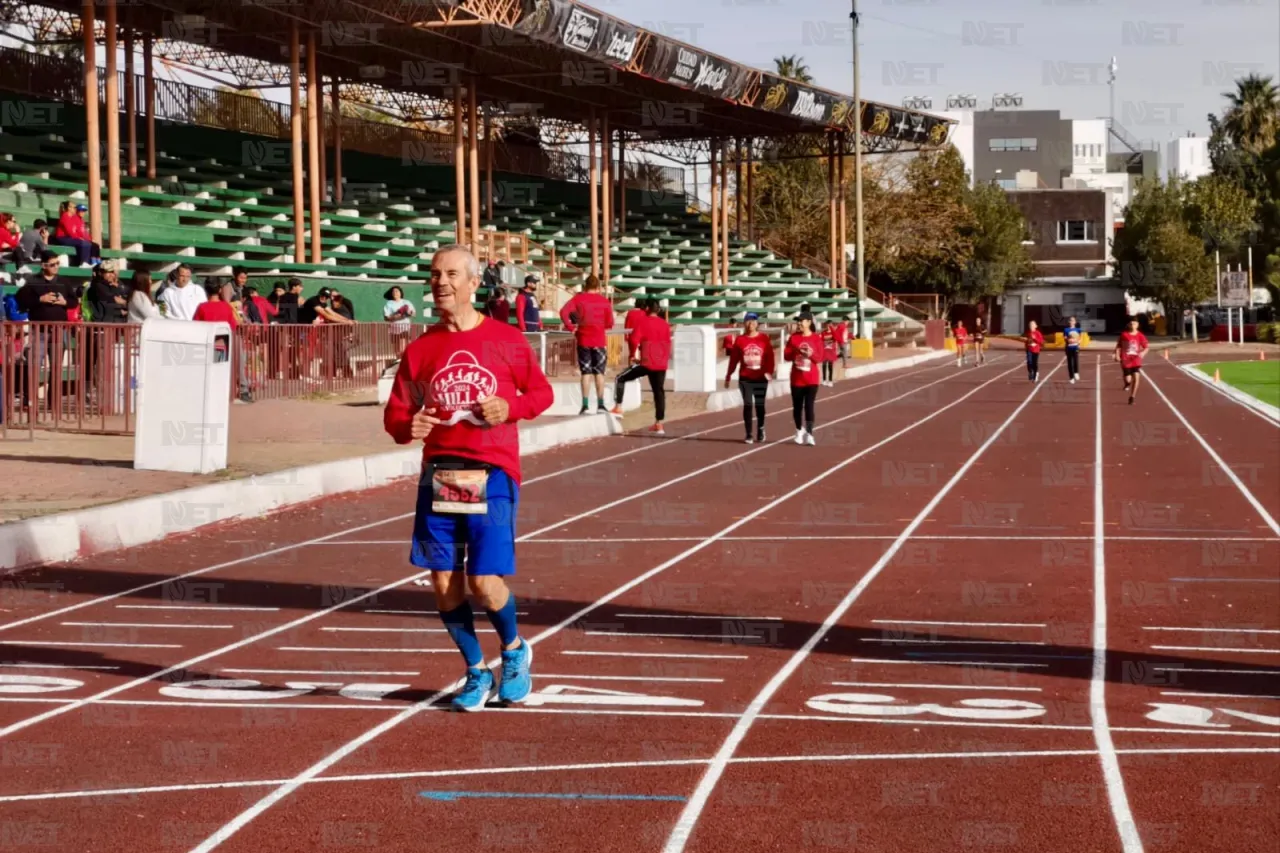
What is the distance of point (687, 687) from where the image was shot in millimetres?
7641

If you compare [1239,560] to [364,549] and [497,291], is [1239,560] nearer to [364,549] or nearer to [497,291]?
[364,549]

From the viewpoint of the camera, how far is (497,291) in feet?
104

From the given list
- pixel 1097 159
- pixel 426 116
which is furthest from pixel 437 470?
pixel 1097 159

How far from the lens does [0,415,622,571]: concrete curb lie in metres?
11.3

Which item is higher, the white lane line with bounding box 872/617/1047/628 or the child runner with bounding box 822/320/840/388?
the child runner with bounding box 822/320/840/388

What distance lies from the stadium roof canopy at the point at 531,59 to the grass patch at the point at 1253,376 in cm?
1368

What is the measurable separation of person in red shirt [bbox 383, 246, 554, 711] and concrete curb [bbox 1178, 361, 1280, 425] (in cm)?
2296

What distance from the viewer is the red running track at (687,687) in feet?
18.0

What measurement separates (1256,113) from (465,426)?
10568 cm

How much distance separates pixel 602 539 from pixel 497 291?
18936 millimetres

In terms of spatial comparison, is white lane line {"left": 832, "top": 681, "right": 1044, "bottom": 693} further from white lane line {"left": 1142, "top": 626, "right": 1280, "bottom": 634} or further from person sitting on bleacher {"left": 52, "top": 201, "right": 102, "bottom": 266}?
person sitting on bleacher {"left": 52, "top": 201, "right": 102, "bottom": 266}

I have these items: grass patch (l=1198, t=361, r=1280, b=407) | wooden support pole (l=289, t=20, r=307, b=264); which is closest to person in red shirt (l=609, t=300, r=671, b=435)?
wooden support pole (l=289, t=20, r=307, b=264)

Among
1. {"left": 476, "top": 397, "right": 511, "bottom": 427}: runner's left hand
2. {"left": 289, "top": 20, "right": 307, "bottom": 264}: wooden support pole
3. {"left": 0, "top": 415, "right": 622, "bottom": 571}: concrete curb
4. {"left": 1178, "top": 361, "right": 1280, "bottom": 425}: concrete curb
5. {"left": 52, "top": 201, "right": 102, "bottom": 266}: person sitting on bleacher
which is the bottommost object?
{"left": 0, "top": 415, "right": 622, "bottom": 571}: concrete curb

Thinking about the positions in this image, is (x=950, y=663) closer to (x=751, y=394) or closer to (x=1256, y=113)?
(x=751, y=394)
